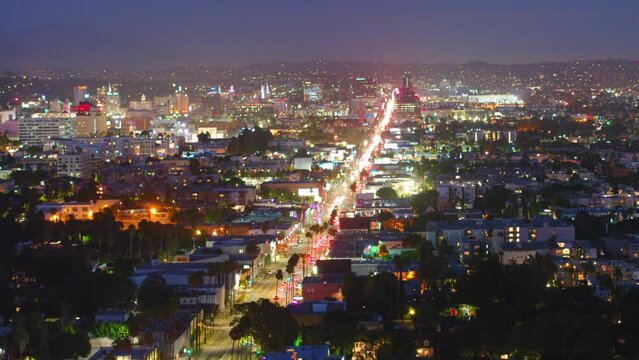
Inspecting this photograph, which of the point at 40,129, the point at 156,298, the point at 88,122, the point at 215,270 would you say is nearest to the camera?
the point at 156,298

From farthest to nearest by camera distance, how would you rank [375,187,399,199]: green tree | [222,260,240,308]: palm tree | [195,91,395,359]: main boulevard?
[375,187,399,199]: green tree < [222,260,240,308]: palm tree < [195,91,395,359]: main boulevard

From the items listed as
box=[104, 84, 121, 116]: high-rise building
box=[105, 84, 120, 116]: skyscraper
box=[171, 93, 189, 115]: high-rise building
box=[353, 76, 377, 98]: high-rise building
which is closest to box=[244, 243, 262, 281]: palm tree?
box=[104, 84, 121, 116]: high-rise building

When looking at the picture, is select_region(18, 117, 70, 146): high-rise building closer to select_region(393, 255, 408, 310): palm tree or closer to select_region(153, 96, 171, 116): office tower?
select_region(153, 96, 171, 116): office tower

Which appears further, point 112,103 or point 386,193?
point 112,103

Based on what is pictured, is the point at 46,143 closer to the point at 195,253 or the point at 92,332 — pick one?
the point at 195,253

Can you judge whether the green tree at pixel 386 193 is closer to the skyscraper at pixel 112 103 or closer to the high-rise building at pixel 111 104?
the high-rise building at pixel 111 104

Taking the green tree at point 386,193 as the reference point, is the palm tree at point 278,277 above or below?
above

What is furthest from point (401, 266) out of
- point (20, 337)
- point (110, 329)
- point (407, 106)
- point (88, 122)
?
point (407, 106)

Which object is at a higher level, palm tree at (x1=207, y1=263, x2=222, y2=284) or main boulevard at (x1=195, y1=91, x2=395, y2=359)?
palm tree at (x1=207, y1=263, x2=222, y2=284)

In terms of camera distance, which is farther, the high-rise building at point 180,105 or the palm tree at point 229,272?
the high-rise building at point 180,105

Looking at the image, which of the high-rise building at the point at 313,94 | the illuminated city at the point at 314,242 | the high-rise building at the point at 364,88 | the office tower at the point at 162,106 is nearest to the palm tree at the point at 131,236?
the illuminated city at the point at 314,242

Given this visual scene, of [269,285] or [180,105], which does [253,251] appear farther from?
[180,105]
